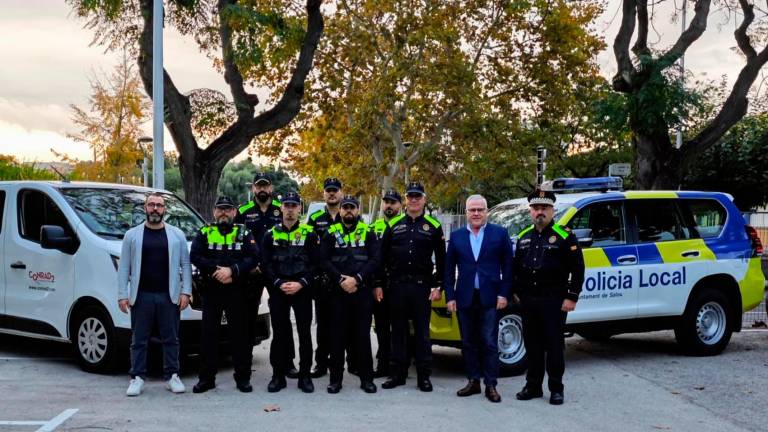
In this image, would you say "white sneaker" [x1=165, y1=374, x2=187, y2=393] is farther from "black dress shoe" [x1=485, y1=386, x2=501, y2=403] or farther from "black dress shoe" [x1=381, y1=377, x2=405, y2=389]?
"black dress shoe" [x1=485, y1=386, x2=501, y2=403]

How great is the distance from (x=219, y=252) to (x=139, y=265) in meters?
0.72

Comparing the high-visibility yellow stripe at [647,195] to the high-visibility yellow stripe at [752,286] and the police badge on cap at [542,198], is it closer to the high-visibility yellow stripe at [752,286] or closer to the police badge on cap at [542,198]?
the high-visibility yellow stripe at [752,286]

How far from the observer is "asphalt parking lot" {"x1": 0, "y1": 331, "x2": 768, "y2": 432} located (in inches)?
253

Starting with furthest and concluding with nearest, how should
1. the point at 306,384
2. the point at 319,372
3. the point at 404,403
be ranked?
the point at 319,372, the point at 306,384, the point at 404,403

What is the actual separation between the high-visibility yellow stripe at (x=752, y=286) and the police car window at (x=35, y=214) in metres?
7.69

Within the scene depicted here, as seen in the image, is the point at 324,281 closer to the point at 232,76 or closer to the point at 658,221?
the point at 658,221

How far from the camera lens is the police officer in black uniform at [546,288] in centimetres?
729

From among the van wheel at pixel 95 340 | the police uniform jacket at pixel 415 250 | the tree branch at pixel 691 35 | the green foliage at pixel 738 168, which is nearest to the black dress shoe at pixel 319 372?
the police uniform jacket at pixel 415 250

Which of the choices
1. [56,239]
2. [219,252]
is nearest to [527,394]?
[219,252]

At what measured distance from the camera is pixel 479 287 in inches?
293

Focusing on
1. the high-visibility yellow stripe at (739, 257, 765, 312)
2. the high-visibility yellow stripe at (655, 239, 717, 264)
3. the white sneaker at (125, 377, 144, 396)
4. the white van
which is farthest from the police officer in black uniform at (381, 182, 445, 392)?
the high-visibility yellow stripe at (739, 257, 765, 312)

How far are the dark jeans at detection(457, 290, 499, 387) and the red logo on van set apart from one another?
418 centimetres

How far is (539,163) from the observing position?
55.3 feet

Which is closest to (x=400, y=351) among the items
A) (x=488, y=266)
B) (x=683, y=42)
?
(x=488, y=266)
